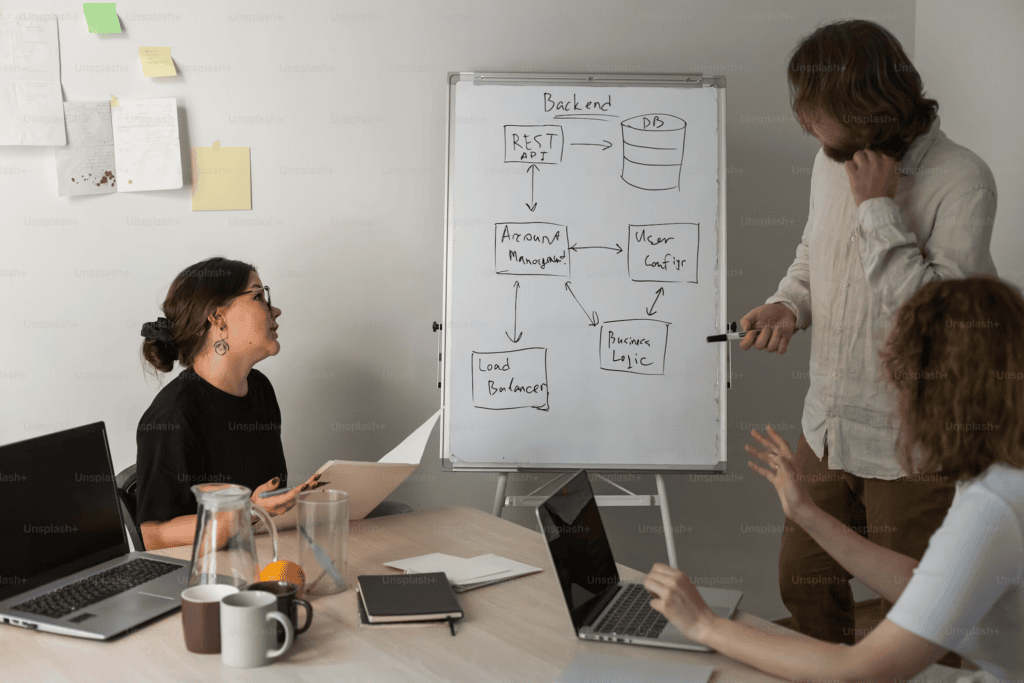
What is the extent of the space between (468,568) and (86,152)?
67.0 inches

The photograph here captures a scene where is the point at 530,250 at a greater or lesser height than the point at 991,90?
lesser

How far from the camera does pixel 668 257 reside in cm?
228

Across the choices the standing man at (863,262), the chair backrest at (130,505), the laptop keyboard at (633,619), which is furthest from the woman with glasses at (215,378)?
the standing man at (863,262)

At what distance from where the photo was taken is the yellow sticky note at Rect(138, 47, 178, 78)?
2.33 meters

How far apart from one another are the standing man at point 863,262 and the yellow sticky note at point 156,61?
1.73 m

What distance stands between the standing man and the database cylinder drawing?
41 cm

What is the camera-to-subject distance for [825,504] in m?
1.97

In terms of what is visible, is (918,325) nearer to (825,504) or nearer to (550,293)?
(825,504)

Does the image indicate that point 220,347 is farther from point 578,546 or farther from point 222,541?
point 578,546

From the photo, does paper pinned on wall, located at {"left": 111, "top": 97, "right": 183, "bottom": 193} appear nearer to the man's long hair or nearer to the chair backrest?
the chair backrest

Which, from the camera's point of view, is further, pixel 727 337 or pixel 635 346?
pixel 635 346

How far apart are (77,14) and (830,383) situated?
2.27m

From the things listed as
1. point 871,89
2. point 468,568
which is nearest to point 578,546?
point 468,568

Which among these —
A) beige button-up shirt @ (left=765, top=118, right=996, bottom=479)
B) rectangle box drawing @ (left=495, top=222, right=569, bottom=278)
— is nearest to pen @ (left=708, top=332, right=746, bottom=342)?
beige button-up shirt @ (left=765, top=118, right=996, bottom=479)
